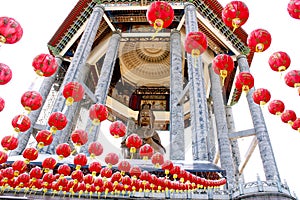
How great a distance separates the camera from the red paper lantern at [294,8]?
5.14 meters

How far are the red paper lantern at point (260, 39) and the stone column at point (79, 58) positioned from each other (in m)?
8.53

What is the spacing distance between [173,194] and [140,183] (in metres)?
1.23

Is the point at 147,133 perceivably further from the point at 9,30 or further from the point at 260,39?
the point at 9,30

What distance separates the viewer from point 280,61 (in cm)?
609

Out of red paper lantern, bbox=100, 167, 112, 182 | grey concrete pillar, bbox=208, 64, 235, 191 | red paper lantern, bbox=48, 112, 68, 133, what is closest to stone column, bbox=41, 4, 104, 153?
red paper lantern, bbox=100, 167, 112, 182

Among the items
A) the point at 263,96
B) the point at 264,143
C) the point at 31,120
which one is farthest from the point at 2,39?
the point at 31,120

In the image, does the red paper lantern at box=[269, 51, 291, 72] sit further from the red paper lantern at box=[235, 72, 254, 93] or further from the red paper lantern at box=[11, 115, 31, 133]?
the red paper lantern at box=[11, 115, 31, 133]

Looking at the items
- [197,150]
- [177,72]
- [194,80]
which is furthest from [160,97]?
[197,150]

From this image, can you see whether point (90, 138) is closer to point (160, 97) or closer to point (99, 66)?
point (99, 66)

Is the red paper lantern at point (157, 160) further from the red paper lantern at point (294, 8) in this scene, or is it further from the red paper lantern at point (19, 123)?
the red paper lantern at point (294, 8)

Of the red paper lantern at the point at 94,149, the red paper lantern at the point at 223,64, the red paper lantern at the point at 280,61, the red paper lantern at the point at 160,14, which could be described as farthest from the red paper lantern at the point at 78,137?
the red paper lantern at the point at 280,61

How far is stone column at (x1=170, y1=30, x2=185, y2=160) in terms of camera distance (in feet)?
39.0

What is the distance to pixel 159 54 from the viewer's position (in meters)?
21.5

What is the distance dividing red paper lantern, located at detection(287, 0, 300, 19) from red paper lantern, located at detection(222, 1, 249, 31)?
84cm
